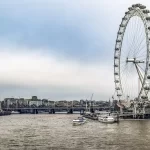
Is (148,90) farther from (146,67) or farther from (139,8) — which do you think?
(139,8)

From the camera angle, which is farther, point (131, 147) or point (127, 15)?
point (127, 15)

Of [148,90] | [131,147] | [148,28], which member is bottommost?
[131,147]

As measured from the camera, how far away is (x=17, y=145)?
4250 centimetres

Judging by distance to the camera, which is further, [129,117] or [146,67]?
[129,117]

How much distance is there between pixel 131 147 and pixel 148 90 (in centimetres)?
5523

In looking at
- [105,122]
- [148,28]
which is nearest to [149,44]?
[148,28]

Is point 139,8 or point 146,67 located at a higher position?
Answer: point 139,8

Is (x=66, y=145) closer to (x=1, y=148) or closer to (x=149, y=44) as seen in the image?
(x=1, y=148)

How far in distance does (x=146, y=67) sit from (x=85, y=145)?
5148 centimetres

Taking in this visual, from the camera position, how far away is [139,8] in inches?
3610

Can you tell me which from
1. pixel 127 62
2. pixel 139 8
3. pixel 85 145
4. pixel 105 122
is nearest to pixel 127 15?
pixel 139 8

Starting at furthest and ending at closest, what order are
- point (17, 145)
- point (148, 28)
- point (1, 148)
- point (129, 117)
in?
point (129, 117) → point (148, 28) → point (17, 145) → point (1, 148)

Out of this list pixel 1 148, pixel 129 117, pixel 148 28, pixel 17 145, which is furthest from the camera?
pixel 129 117

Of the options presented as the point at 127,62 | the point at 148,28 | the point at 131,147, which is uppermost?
the point at 148,28
